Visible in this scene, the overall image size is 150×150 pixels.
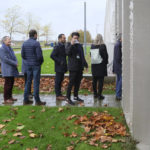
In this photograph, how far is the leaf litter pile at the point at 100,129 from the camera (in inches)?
202

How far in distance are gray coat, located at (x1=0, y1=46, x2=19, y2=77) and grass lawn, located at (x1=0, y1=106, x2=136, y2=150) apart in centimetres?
103

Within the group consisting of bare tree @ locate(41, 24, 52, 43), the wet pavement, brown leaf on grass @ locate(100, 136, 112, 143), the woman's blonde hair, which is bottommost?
brown leaf on grass @ locate(100, 136, 112, 143)

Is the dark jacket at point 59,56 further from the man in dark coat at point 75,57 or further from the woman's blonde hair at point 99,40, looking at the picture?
the woman's blonde hair at point 99,40

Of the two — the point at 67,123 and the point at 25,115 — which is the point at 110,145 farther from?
the point at 25,115

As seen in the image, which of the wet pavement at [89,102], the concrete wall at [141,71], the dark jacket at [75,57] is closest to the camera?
the concrete wall at [141,71]

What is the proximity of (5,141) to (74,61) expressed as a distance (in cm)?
300

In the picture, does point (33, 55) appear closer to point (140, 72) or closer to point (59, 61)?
point (59, 61)

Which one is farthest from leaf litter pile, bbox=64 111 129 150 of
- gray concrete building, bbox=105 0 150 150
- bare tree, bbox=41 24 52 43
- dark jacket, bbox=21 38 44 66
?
bare tree, bbox=41 24 52 43

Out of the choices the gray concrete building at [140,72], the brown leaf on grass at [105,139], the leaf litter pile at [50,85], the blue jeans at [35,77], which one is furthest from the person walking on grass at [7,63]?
the gray concrete building at [140,72]

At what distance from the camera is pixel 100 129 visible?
5.66m

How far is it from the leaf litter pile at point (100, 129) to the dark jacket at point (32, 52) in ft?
6.26

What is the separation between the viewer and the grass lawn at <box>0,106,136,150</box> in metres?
5.10

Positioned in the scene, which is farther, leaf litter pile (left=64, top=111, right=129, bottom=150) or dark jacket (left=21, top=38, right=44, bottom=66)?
dark jacket (left=21, top=38, right=44, bottom=66)

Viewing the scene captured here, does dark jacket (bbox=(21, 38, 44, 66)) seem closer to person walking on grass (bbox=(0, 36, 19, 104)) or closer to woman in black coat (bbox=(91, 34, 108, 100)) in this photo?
person walking on grass (bbox=(0, 36, 19, 104))
